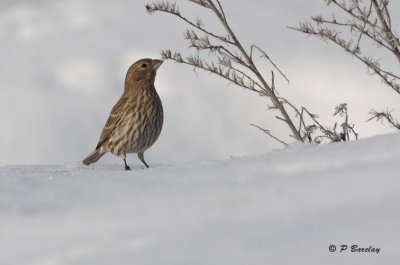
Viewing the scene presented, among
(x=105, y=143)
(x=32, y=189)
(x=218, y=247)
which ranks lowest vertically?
(x=218, y=247)

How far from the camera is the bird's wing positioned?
8.47 meters

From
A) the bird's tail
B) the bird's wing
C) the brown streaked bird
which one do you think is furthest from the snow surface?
the bird's tail

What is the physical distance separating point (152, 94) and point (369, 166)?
4426 mm

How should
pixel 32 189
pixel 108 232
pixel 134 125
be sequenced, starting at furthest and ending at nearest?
pixel 134 125, pixel 32 189, pixel 108 232

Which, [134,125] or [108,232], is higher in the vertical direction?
[134,125]

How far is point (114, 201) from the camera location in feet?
14.2

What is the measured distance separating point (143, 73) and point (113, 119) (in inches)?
23.0

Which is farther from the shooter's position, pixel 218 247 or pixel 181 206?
pixel 181 206

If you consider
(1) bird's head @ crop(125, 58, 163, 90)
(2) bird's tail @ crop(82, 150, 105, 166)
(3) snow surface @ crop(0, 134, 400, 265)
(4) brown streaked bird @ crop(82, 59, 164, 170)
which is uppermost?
(1) bird's head @ crop(125, 58, 163, 90)

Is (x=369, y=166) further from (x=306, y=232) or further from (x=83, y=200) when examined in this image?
(x=83, y=200)

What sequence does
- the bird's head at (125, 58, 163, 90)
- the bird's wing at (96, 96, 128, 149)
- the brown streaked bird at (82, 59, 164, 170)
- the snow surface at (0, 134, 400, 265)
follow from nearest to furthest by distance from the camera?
the snow surface at (0, 134, 400, 265), the brown streaked bird at (82, 59, 164, 170), the bird's wing at (96, 96, 128, 149), the bird's head at (125, 58, 163, 90)

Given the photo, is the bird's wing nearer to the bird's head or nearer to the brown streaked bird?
the brown streaked bird

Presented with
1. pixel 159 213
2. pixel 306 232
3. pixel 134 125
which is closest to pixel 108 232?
pixel 159 213

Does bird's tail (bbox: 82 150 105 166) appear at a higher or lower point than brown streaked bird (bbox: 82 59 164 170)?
lower
